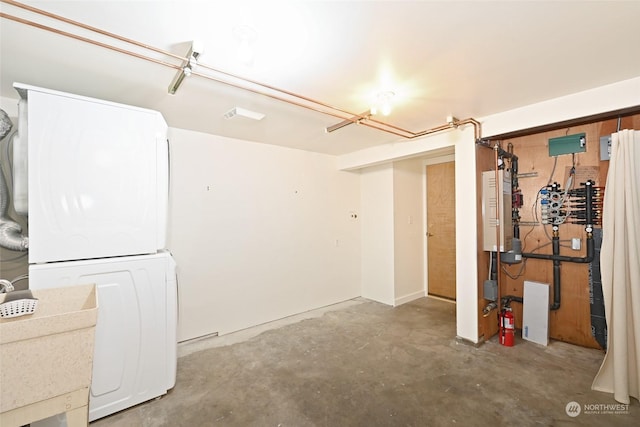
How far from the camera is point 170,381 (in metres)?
2.18

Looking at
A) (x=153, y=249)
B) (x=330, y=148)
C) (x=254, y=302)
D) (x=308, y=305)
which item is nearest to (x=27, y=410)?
(x=153, y=249)

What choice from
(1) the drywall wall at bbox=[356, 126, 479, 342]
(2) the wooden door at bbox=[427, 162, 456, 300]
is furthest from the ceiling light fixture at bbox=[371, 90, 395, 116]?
(2) the wooden door at bbox=[427, 162, 456, 300]

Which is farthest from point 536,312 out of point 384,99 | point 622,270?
point 384,99

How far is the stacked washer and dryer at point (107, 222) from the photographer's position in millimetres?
1775

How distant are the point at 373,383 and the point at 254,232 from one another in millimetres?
2161

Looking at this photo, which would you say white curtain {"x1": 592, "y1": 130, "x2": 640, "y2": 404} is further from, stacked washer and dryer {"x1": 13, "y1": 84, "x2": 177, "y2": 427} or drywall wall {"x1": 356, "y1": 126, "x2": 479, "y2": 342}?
stacked washer and dryer {"x1": 13, "y1": 84, "x2": 177, "y2": 427}

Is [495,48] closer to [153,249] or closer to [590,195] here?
[590,195]

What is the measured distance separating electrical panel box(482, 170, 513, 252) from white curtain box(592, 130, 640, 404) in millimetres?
785

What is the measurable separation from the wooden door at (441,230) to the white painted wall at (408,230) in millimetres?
127

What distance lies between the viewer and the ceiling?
1352 mm

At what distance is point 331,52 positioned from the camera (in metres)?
1.67

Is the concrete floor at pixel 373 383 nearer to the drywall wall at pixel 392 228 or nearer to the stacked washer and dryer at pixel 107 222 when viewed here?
the stacked washer and dryer at pixel 107 222

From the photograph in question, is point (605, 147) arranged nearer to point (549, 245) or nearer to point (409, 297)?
point (549, 245)

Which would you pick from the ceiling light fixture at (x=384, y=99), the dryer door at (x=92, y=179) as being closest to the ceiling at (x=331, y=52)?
the ceiling light fixture at (x=384, y=99)
